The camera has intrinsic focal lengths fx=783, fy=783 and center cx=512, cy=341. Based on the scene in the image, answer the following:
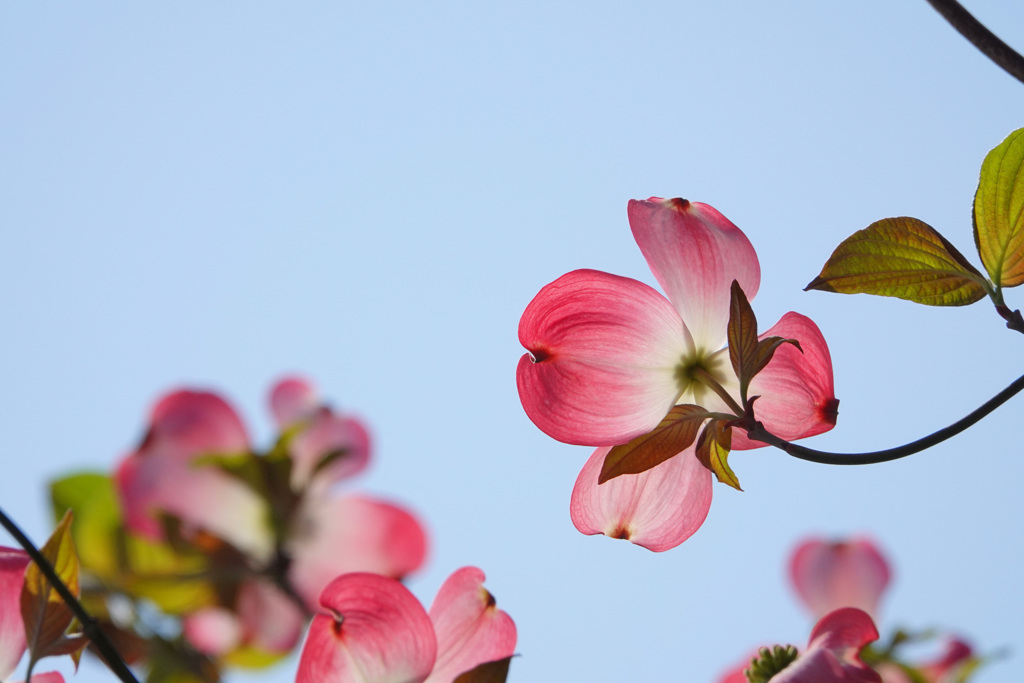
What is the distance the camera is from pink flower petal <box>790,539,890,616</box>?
0.84 metres

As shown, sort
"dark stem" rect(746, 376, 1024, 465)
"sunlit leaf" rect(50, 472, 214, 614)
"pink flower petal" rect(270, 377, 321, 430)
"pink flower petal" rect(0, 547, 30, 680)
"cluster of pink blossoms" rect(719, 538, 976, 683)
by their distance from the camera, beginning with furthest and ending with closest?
"pink flower petal" rect(270, 377, 321, 430)
"sunlit leaf" rect(50, 472, 214, 614)
"cluster of pink blossoms" rect(719, 538, 976, 683)
"pink flower petal" rect(0, 547, 30, 680)
"dark stem" rect(746, 376, 1024, 465)

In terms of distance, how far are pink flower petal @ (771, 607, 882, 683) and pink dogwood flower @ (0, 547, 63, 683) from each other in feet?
1.20

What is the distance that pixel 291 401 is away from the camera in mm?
1116

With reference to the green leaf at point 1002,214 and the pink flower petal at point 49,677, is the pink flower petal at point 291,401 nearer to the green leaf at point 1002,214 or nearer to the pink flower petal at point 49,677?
the pink flower petal at point 49,677

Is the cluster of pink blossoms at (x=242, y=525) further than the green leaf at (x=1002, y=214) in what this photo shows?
Yes

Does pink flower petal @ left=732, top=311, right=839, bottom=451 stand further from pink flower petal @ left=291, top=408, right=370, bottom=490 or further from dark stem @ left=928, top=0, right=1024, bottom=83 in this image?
pink flower petal @ left=291, top=408, right=370, bottom=490

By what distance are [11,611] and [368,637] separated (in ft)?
0.59

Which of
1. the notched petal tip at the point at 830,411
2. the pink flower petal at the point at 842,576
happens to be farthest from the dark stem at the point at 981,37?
the pink flower petal at the point at 842,576

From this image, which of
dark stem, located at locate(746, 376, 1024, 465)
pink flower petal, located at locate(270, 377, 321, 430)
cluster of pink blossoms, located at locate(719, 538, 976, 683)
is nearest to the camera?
dark stem, located at locate(746, 376, 1024, 465)

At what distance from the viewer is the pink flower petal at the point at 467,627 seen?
420 mm

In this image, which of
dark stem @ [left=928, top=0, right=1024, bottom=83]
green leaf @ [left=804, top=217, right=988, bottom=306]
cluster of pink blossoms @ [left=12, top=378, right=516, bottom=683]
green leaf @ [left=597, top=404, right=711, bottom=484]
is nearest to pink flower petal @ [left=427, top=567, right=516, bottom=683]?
green leaf @ [left=597, top=404, right=711, bottom=484]

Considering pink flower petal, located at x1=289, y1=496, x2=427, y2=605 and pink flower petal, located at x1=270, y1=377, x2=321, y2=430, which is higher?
pink flower petal, located at x1=270, y1=377, x2=321, y2=430

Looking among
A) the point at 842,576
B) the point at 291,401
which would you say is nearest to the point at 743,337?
the point at 842,576

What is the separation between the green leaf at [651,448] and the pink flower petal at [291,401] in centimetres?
78
